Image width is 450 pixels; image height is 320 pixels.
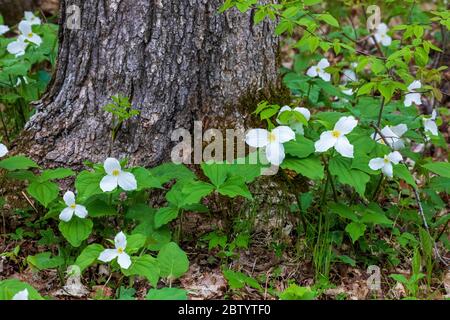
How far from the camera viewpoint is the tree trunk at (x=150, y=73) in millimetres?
3248

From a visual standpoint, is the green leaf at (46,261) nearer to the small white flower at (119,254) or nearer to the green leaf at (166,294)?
the small white flower at (119,254)

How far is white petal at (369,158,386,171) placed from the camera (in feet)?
9.82

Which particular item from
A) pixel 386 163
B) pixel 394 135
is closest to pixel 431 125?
pixel 394 135

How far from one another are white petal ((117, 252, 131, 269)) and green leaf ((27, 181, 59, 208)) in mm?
539

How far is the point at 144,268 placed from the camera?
2646 mm

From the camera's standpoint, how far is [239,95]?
3.40 m

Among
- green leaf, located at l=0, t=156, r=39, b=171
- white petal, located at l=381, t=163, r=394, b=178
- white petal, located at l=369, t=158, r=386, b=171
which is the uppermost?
green leaf, located at l=0, t=156, r=39, b=171

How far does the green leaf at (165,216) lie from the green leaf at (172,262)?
0.17m

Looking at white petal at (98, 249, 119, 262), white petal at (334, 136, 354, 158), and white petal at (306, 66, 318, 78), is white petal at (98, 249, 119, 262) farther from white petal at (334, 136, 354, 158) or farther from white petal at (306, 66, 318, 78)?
white petal at (306, 66, 318, 78)

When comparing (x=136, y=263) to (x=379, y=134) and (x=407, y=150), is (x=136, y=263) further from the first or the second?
(x=407, y=150)

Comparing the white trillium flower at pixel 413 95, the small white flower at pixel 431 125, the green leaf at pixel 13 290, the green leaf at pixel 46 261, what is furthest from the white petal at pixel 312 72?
the green leaf at pixel 13 290

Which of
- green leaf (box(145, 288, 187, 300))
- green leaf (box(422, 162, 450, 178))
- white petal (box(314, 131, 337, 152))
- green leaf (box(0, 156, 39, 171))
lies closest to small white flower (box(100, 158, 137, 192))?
green leaf (box(0, 156, 39, 171))

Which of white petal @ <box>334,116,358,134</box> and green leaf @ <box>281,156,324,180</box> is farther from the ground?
white petal @ <box>334,116,358,134</box>

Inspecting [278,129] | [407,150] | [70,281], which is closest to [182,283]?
[70,281]
